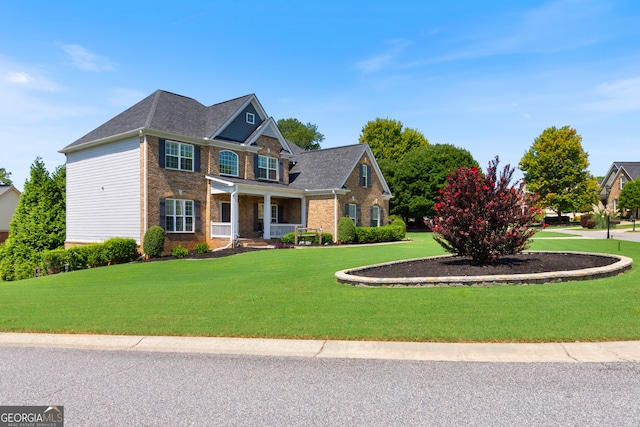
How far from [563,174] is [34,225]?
55.5 meters

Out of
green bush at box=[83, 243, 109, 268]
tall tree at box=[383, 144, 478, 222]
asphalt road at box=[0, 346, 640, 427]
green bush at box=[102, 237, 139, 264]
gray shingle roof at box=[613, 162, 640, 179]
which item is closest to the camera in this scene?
asphalt road at box=[0, 346, 640, 427]

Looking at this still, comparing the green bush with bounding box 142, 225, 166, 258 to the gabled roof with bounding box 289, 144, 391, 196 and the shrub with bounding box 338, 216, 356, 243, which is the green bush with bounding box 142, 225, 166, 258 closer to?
the gabled roof with bounding box 289, 144, 391, 196

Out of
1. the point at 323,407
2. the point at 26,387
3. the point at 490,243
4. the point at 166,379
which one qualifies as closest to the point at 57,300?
the point at 26,387

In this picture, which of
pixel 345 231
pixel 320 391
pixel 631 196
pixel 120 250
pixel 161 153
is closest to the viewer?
pixel 320 391

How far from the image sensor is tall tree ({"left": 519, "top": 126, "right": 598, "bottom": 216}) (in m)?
52.2

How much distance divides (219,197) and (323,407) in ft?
74.5

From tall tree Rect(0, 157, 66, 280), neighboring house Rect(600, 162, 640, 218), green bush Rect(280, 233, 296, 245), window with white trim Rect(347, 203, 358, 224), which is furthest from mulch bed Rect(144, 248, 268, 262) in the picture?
neighboring house Rect(600, 162, 640, 218)

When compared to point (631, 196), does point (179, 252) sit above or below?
below

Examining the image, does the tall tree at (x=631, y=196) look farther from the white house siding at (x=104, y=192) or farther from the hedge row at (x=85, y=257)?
the hedge row at (x=85, y=257)

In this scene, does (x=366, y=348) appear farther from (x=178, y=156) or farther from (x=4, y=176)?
(x=4, y=176)

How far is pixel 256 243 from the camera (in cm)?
2539

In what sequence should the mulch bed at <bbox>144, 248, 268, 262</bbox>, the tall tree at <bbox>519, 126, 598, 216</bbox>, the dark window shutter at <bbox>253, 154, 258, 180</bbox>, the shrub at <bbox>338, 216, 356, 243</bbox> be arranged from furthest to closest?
the tall tree at <bbox>519, 126, 598, 216</bbox>
the dark window shutter at <bbox>253, 154, 258, 180</bbox>
the shrub at <bbox>338, 216, 356, 243</bbox>
the mulch bed at <bbox>144, 248, 268, 262</bbox>

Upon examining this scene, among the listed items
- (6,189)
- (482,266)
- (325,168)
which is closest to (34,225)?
(325,168)

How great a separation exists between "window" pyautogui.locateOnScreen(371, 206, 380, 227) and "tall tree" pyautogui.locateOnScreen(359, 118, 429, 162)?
28.4 meters
